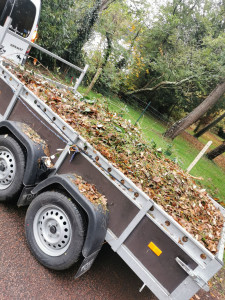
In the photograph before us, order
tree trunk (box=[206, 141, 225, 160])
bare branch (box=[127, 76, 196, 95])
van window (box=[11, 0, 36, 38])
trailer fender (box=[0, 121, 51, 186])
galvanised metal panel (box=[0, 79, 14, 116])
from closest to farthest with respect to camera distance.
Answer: trailer fender (box=[0, 121, 51, 186]) → galvanised metal panel (box=[0, 79, 14, 116]) → van window (box=[11, 0, 36, 38]) → tree trunk (box=[206, 141, 225, 160]) → bare branch (box=[127, 76, 196, 95])

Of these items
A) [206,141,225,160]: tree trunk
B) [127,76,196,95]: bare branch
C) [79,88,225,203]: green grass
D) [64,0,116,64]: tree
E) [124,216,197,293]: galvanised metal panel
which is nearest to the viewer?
[124,216,197,293]: galvanised metal panel

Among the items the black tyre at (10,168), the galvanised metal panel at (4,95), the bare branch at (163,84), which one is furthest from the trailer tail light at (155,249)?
the bare branch at (163,84)

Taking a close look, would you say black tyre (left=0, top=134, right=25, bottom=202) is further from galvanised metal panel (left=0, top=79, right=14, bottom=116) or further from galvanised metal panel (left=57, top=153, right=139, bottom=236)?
galvanised metal panel (left=57, top=153, right=139, bottom=236)

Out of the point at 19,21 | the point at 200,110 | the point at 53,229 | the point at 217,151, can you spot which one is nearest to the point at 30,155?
the point at 53,229

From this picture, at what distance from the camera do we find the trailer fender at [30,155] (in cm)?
262

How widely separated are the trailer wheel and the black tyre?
416 mm

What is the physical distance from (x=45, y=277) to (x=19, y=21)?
710cm

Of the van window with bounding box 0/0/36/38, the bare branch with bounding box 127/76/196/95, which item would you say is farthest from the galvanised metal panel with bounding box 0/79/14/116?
the bare branch with bounding box 127/76/196/95

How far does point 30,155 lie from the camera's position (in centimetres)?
262

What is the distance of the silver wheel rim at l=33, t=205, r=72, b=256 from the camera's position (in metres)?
2.38

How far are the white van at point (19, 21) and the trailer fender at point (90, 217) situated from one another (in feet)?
16.9

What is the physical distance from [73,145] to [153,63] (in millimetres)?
17898

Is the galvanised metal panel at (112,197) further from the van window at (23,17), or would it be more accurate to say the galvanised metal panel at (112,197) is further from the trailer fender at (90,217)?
the van window at (23,17)

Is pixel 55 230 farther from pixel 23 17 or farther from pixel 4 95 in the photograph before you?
pixel 23 17
